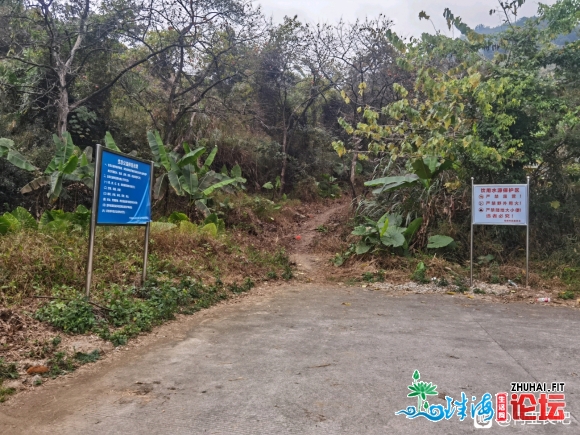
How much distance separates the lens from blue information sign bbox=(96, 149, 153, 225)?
589 cm

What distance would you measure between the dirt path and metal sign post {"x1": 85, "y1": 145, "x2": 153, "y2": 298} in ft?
13.0

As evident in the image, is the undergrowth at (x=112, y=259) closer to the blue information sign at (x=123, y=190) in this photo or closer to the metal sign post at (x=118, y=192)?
the metal sign post at (x=118, y=192)

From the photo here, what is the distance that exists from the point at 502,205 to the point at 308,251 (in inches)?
208

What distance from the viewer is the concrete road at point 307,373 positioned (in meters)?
3.23

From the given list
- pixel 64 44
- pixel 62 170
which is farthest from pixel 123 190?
pixel 64 44

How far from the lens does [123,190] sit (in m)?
6.36

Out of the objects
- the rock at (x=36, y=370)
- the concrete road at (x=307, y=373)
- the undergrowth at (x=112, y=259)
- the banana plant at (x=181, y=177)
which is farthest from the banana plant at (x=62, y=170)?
the rock at (x=36, y=370)

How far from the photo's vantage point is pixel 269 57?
59.3 feet

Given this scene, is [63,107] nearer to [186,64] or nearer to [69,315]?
[186,64]

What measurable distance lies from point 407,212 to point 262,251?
12.0ft

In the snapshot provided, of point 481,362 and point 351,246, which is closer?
point 481,362

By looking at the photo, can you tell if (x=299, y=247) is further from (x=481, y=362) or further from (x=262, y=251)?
(x=481, y=362)

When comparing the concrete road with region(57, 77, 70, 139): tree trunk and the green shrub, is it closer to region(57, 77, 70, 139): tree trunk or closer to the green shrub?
the green shrub

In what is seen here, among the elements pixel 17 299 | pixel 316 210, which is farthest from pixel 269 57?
pixel 17 299
